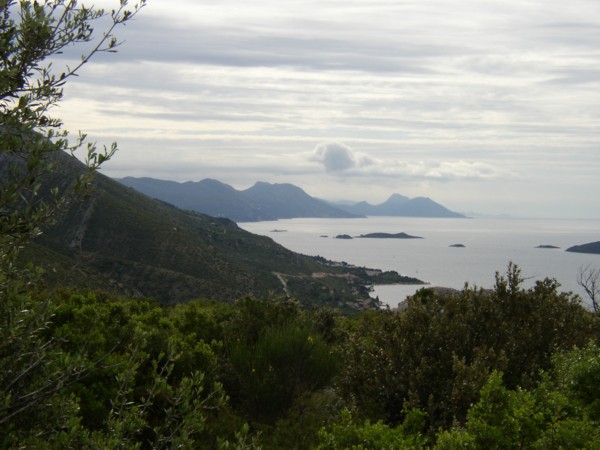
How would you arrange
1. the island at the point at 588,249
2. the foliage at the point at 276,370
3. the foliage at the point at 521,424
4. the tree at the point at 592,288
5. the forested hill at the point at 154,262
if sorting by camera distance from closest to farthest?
the foliage at the point at 521,424
the foliage at the point at 276,370
the tree at the point at 592,288
the forested hill at the point at 154,262
the island at the point at 588,249

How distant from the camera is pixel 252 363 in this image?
1291cm

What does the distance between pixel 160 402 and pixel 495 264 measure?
14247cm

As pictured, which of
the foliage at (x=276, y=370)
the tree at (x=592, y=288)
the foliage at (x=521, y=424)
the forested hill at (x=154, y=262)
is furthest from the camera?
the forested hill at (x=154, y=262)

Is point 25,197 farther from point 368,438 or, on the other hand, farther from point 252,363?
point 252,363

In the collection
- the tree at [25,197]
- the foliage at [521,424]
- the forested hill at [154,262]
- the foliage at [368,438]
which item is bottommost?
the forested hill at [154,262]

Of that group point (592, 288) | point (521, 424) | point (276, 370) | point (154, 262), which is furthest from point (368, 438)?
point (154, 262)

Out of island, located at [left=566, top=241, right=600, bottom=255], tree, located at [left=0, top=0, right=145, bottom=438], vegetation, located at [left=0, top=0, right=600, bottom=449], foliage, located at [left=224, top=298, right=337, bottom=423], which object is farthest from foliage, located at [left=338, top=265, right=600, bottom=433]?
island, located at [left=566, top=241, right=600, bottom=255]

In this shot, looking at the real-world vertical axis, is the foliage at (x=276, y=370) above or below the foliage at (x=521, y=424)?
below

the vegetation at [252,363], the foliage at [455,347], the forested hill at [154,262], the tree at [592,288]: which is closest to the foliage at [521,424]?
the vegetation at [252,363]

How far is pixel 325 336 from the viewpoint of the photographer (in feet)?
58.5

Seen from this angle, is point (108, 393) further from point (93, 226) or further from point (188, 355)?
point (93, 226)

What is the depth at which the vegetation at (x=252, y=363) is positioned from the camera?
12.4ft

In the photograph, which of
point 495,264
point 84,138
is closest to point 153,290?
point 84,138

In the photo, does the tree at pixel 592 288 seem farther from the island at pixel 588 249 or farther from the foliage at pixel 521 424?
the island at pixel 588 249
